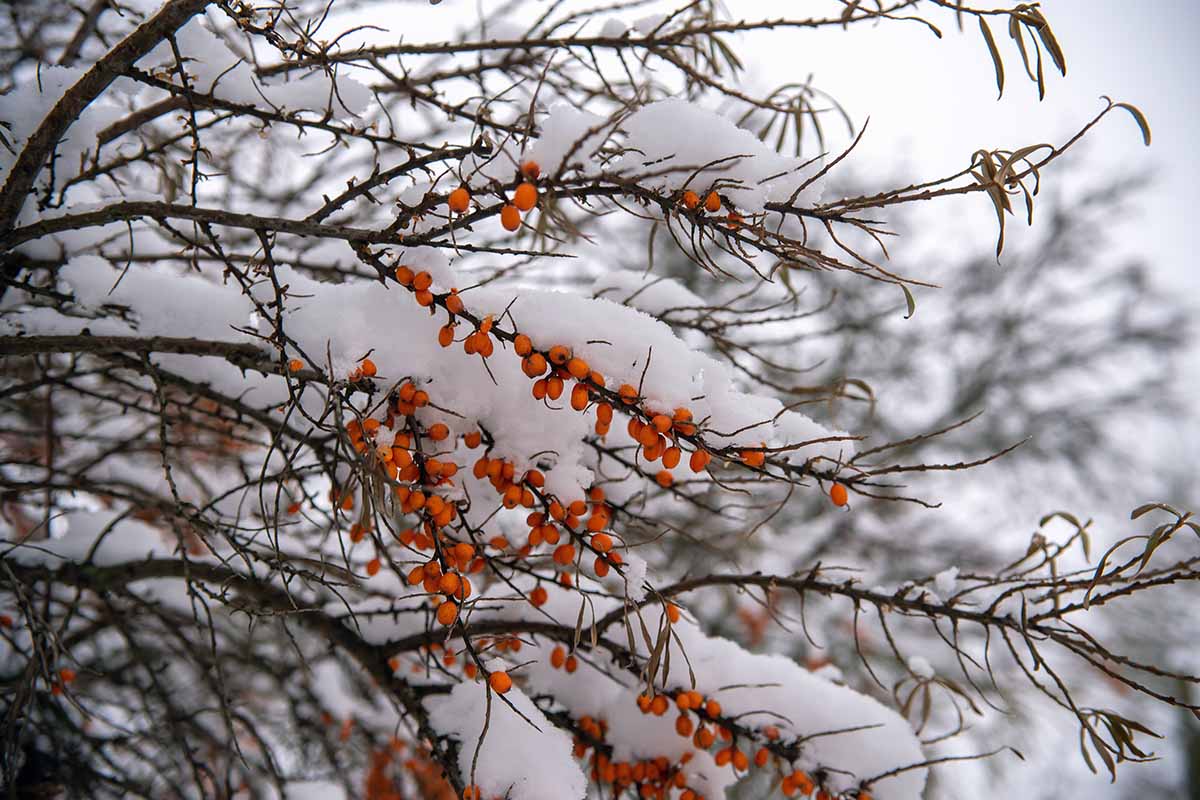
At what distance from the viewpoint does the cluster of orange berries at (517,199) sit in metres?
0.94

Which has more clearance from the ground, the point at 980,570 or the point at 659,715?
the point at 980,570

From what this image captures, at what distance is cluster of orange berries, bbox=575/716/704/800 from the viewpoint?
5.49ft

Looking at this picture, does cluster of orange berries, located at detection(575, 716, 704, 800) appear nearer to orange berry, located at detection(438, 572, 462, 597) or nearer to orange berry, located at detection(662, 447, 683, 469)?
orange berry, located at detection(438, 572, 462, 597)

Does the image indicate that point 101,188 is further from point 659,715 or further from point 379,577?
point 659,715

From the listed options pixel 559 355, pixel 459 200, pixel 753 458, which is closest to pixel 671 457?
pixel 753 458

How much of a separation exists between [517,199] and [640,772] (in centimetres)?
144

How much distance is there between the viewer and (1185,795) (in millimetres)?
12875

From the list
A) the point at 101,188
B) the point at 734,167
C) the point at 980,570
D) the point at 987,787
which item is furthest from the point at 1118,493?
the point at 101,188

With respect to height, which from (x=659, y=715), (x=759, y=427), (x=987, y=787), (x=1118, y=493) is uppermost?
(x=1118, y=493)

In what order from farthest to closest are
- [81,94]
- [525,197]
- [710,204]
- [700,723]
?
[700,723] → [81,94] → [710,204] → [525,197]

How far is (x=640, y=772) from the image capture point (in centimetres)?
169

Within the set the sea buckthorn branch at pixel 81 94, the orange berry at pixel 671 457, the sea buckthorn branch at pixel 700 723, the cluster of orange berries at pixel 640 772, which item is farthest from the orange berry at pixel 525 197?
the cluster of orange berries at pixel 640 772

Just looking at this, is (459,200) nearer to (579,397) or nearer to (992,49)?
(579,397)

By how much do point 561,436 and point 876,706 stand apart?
120 cm
